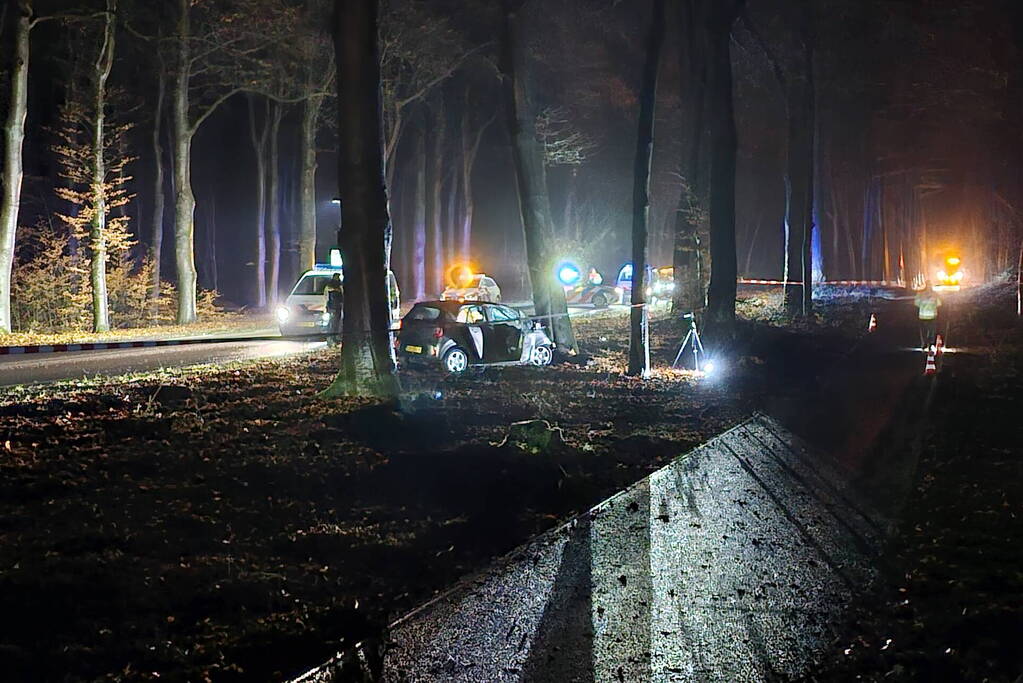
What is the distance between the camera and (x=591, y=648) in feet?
16.6

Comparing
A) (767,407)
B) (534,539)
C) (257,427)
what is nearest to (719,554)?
(534,539)

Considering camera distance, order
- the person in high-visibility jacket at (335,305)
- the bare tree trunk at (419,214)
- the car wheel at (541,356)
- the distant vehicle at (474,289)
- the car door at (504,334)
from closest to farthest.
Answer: the car door at (504,334) → the car wheel at (541,356) → the person in high-visibility jacket at (335,305) → the distant vehicle at (474,289) → the bare tree trunk at (419,214)

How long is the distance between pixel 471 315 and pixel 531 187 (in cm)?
385

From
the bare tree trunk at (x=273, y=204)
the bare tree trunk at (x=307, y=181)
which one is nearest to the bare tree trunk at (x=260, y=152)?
the bare tree trunk at (x=273, y=204)

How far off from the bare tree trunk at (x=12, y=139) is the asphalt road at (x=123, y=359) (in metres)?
4.42

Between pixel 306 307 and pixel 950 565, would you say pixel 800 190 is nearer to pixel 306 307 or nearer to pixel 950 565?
pixel 306 307

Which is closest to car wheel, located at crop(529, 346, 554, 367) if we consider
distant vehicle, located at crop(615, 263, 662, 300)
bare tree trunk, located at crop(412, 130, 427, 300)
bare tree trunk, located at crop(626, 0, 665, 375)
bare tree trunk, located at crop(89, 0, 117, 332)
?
bare tree trunk, located at crop(626, 0, 665, 375)

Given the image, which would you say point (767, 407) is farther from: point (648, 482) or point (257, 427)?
point (257, 427)

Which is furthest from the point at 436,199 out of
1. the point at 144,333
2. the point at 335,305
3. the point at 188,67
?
the point at 335,305

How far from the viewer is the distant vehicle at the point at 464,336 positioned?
57.3 feet

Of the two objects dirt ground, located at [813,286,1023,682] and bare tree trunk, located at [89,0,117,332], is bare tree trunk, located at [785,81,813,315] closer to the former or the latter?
dirt ground, located at [813,286,1023,682]

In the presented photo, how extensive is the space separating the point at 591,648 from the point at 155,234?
105 ft

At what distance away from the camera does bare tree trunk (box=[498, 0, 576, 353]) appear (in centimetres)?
1986

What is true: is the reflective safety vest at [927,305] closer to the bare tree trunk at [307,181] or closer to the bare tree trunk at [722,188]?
the bare tree trunk at [722,188]
